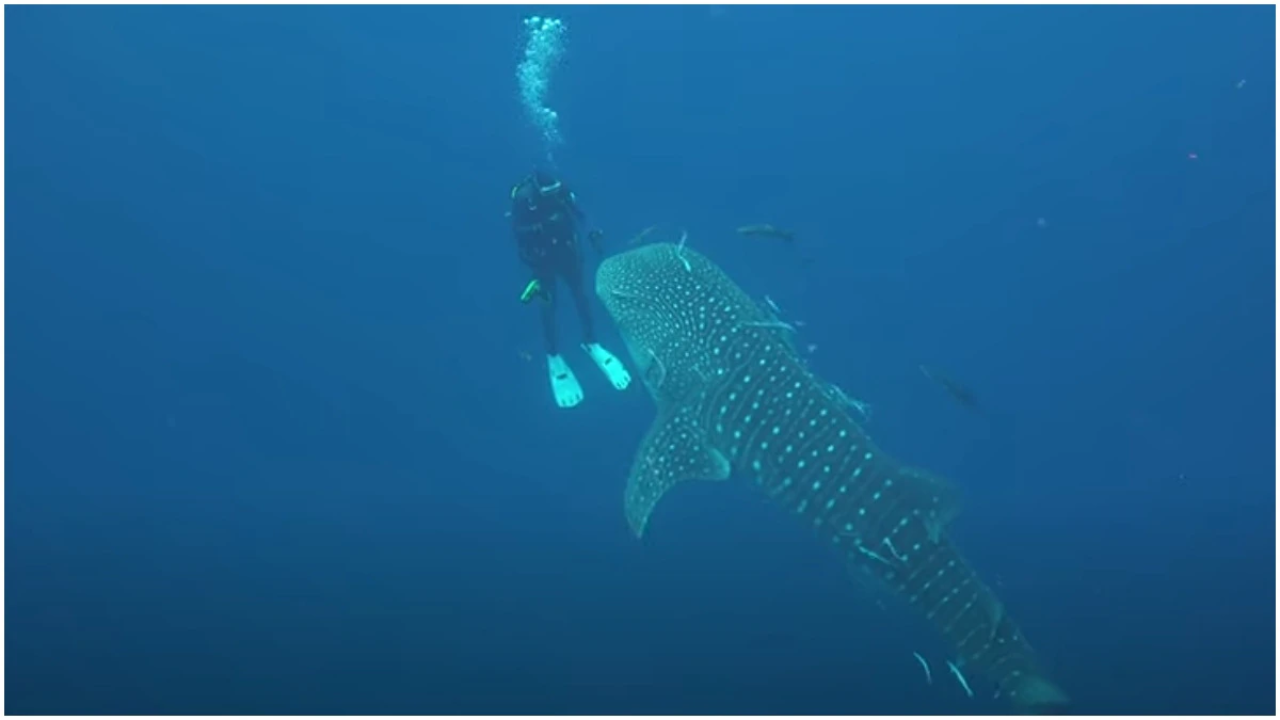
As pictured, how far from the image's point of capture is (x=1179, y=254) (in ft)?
44.0

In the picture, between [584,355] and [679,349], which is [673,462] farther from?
[584,355]

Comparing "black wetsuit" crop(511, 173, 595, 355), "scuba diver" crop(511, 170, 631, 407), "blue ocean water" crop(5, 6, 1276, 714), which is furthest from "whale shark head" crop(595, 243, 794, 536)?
"blue ocean water" crop(5, 6, 1276, 714)

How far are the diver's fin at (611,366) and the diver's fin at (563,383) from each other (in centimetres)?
40

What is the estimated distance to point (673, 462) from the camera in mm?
7000

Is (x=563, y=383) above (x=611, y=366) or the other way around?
above

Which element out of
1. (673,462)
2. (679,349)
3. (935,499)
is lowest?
(935,499)

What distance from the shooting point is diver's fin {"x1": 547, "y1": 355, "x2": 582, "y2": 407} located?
1063cm

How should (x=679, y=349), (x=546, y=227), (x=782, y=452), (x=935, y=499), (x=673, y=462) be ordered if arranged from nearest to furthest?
(x=935, y=499) < (x=782, y=452) < (x=673, y=462) < (x=679, y=349) < (x=546, y=227)

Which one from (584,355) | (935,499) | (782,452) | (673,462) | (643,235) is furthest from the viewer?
(584,355)

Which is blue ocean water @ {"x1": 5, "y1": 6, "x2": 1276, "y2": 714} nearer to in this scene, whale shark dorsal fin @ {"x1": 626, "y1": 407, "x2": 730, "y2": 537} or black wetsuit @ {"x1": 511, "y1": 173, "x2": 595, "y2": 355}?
whale shark dorsal fin @ {"x1": 626, "y1": 407, "x2": 730, "y2": 537}

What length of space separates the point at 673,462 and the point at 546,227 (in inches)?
135

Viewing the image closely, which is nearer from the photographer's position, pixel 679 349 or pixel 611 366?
pixel 679 349

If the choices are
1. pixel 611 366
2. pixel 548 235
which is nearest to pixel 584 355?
pixel 611 366

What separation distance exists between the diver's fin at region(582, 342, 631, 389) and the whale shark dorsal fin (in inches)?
131
